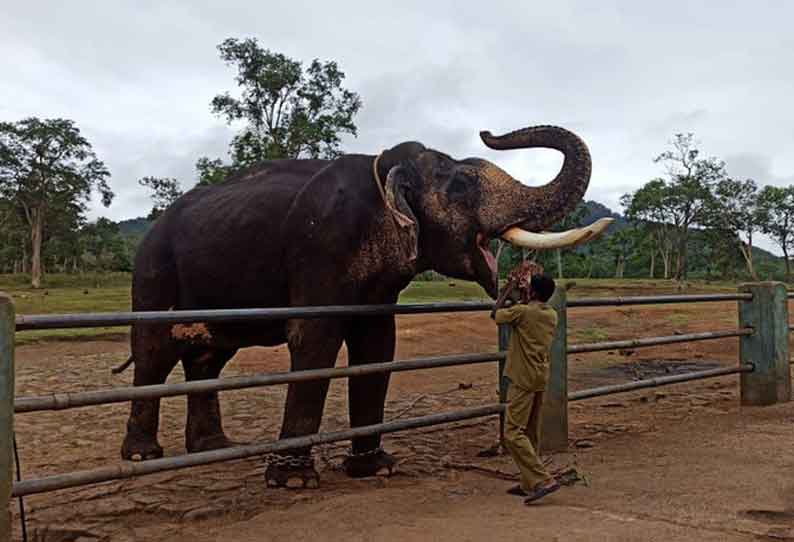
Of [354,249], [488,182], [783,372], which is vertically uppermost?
[488,182]

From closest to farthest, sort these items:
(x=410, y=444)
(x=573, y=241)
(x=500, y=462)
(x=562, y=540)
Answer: (x=562, y=540) → (x=573, y=241) → (x=500, y=462) → (x=410, y=444)

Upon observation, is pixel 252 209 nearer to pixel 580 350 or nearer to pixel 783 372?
pixel 580 350

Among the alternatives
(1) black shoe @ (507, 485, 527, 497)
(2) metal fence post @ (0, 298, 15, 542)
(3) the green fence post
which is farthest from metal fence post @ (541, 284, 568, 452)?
(2) metal fence post @ (0, 298, 15, 542)

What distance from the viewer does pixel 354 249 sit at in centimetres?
452

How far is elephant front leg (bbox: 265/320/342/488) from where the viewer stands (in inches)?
172

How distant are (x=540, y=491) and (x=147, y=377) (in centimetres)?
297

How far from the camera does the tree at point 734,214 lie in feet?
165

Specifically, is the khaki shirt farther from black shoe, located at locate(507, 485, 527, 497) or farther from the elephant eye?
the elephant eye

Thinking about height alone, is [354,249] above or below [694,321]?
above

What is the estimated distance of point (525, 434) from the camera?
13.6ft

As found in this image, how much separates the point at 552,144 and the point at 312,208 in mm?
1503

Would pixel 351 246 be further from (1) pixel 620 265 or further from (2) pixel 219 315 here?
(1) pixel 620 265

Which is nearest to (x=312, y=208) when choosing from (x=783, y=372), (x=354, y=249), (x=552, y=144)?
(x=354, y=249)

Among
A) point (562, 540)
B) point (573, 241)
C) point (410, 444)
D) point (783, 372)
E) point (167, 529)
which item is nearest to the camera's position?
point (562, 540)
